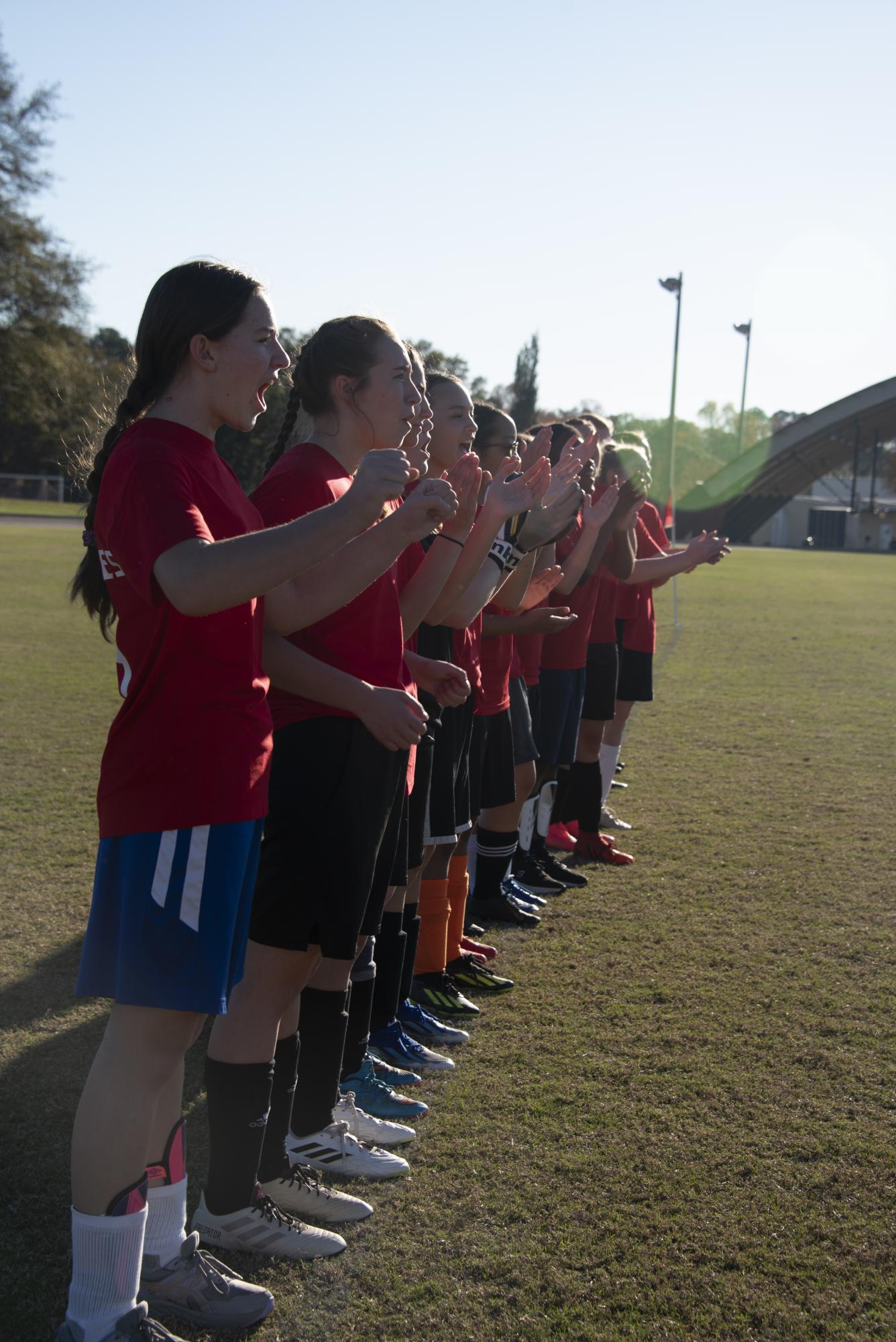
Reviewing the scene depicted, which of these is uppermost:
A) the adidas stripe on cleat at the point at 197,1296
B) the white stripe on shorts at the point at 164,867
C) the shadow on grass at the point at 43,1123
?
the white stripe on shorts at the point at 164,867

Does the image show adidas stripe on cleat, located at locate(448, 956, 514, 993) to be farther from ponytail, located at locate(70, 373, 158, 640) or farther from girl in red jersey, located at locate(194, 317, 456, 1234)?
ponytail, located at locate(70, 373, 158, 640)

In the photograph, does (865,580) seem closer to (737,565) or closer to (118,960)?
(737,565)

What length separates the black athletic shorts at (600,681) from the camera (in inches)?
243

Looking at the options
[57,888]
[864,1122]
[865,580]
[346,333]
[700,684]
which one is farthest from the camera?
[865,580]

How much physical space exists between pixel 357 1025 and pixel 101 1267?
3.99 feet

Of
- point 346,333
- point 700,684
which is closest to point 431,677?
point 346,333

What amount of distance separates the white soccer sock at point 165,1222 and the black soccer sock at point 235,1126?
5.9 inches

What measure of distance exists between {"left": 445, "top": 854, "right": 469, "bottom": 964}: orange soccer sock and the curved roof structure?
62.3 meters

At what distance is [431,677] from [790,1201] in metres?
1.64

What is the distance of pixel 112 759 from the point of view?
2150 millimetres

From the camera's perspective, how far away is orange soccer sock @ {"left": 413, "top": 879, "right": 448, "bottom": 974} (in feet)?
13.6

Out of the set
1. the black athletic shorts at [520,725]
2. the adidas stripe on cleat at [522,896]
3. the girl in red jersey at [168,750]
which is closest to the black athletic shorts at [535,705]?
the black athletic shorts at [520,725]

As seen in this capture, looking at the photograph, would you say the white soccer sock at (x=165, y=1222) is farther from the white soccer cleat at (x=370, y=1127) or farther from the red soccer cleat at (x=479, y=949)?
the red soccer cleat at (x=479, y=949)

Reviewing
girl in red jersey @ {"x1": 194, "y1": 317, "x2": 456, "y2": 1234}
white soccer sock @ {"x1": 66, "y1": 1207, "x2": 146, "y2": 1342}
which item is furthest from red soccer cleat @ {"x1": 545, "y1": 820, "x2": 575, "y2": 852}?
white soccer sock @ {"x1": 66, "y1": 1207, "x2": 146, "y2": 1342}
